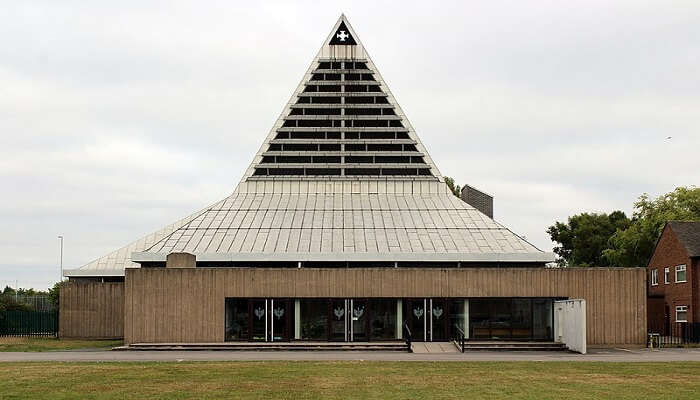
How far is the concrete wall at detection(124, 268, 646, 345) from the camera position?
4294 cm

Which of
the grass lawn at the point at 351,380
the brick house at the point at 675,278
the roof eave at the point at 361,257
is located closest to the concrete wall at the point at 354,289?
the roof eave at the point at 361,257

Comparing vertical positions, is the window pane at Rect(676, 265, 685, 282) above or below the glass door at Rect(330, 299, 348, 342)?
above

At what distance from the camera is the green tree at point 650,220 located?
73.4 m

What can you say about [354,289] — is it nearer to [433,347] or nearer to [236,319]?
[433,347]

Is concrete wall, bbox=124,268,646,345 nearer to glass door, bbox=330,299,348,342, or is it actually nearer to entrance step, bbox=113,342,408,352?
glass door, bbox=330,299,348,342

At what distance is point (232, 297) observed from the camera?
1706 inches

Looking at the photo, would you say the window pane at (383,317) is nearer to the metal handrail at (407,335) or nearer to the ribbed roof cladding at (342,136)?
the metal handrail at (407,335)

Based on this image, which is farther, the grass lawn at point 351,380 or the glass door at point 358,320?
the glass door at point 358,320

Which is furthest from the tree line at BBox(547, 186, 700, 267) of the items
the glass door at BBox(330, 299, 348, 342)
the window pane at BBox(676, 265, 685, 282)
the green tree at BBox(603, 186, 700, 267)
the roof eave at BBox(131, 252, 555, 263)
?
the glass door at BBox(330, 299, 348, 342)

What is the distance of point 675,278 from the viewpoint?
193ft

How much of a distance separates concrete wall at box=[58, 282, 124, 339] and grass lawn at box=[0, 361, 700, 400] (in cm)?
2056

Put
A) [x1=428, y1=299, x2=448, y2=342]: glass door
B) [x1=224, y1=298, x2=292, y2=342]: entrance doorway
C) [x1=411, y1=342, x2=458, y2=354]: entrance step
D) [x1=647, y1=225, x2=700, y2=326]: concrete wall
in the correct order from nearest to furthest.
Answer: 1. [x1=411, y1=342, x2=458, y2=354]: entrance step
2. [x1=224, y1=298, x2=292, y2=342]: entrance doorway
3. [x1=428, y1=299, x2=448, y2=342]: glass door
4. [x1=647, y1=225, x2=700, y2=326]: concrete wall

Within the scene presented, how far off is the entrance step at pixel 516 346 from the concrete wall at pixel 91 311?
874 inches

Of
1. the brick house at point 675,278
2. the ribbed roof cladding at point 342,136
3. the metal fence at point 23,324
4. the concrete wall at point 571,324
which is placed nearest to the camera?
the concrete wall at point 571,324
